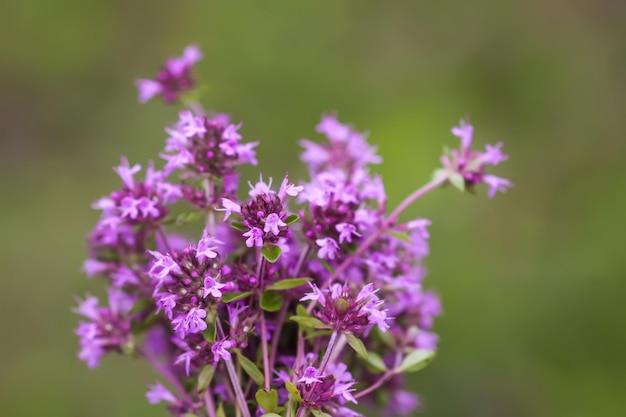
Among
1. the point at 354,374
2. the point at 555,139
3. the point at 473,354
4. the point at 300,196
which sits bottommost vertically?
the point at 354,374

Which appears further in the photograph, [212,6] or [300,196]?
[212,6]

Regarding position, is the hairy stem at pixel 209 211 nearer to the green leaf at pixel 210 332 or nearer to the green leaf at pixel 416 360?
the green leaf at pixel 210 332

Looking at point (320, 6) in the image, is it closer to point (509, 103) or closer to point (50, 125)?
point (509, 103)

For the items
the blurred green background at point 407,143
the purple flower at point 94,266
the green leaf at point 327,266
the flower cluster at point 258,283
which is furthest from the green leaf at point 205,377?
the blurred green background at point 407,143

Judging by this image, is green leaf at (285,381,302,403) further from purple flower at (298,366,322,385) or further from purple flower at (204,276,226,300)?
purple flower at (204,276,226,300)

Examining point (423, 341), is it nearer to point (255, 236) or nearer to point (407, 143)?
point (255, 236)

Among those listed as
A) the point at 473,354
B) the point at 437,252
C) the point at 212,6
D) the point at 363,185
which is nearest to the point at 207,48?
the point at 212,6

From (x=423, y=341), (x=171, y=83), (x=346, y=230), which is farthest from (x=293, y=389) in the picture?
(x=171, y=83)

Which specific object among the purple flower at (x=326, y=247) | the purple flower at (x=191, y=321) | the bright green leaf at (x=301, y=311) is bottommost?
the purple flower at (x=191, y=321)
